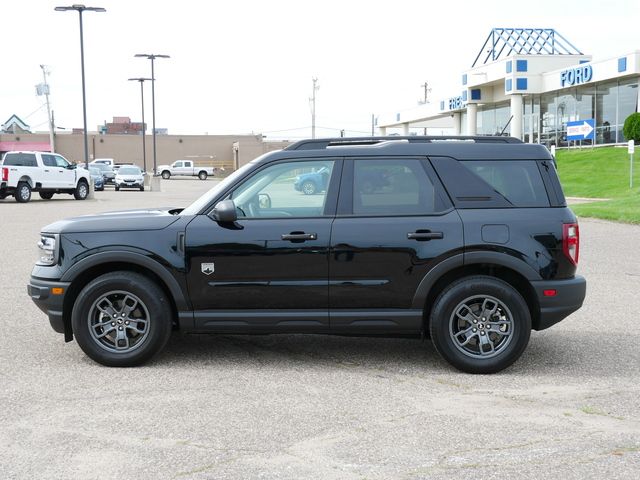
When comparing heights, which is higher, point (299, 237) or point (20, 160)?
point (20, 160)

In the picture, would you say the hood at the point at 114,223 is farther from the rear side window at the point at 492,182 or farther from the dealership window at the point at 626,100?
the dealership window at the point at 626,100

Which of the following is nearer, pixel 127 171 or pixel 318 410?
pixel 318 410

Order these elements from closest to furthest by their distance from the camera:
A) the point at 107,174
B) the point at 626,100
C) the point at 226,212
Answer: the point at 226,212, the point at 626,100, the point at 107,174

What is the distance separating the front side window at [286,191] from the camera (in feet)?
21.3

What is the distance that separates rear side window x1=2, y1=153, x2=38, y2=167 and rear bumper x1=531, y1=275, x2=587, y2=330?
29678 mm

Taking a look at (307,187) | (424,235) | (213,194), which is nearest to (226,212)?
(213,194)

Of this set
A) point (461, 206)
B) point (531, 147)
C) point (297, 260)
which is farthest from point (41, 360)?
point (531, 147)

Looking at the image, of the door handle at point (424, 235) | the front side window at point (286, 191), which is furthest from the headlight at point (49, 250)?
the door handle at point (424, 235)

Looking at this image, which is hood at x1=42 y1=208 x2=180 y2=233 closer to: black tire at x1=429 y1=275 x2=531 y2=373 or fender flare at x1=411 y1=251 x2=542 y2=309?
fender flare at x1=411 y1=251 x2=542 y2=309

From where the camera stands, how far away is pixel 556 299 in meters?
6.36

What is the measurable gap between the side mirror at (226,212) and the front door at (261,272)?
0.14m

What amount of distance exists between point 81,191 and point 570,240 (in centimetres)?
3178

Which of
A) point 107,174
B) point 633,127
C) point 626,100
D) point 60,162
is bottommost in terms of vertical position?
point 60,162

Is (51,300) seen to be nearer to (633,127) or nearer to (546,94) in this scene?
(633,127)
